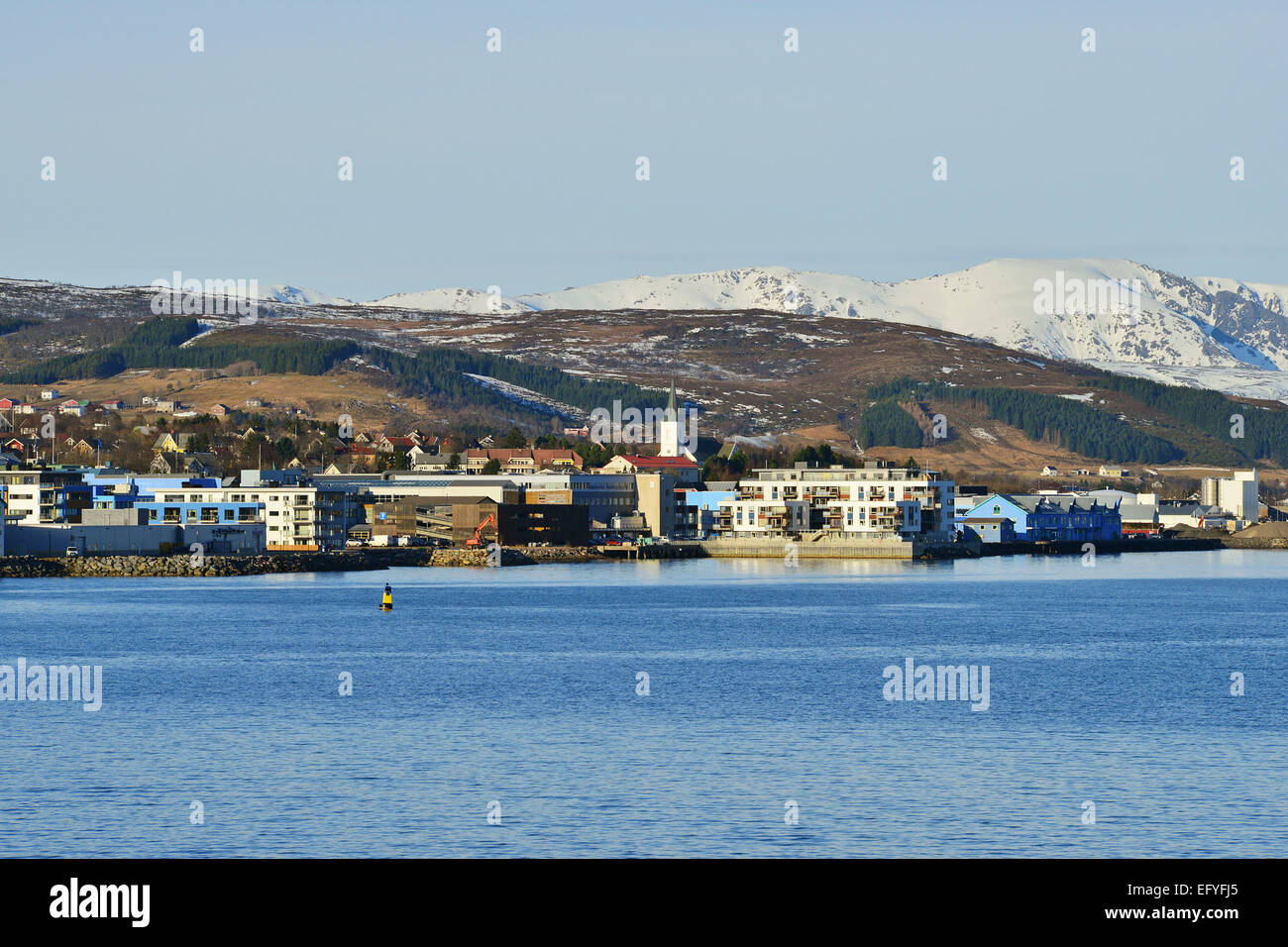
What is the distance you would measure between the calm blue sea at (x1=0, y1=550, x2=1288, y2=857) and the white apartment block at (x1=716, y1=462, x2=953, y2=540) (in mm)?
62465

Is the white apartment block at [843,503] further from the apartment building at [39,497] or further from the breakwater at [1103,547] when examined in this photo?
the apartment building at [39,497]

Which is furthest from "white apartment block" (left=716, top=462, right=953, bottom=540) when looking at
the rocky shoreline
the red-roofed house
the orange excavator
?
the red-roofed house

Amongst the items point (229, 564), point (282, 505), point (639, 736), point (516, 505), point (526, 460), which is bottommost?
point (639, 736)

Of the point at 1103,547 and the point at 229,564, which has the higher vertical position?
the point at 229,564

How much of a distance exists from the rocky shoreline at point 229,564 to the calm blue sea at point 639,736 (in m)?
26.9

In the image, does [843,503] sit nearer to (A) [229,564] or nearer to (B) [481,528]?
(B) [481,528]

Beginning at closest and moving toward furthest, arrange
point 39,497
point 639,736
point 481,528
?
1. point 639,736
2. point 39,497
3. point 481,528

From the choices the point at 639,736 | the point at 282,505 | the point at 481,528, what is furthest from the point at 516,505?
the point at 639,736

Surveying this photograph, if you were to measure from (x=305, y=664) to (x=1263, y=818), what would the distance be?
89.3ft

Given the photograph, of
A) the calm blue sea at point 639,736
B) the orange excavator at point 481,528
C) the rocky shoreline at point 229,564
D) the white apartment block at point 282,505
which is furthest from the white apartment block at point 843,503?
the calm blue sea at point 639,736

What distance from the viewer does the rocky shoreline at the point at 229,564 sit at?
91.2 meters

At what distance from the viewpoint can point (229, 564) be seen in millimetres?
94312

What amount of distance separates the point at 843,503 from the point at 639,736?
101 m
